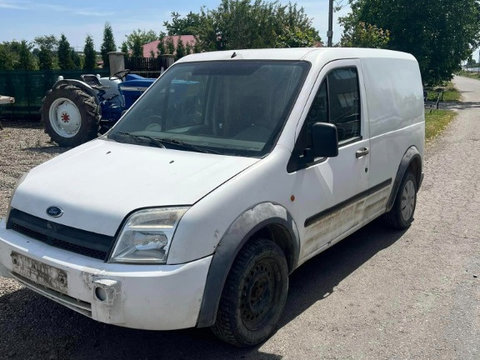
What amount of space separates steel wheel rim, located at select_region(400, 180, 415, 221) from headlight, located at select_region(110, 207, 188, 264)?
3616 millimetres

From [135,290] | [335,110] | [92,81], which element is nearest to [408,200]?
[335,110]

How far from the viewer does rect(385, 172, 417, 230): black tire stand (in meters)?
5.61

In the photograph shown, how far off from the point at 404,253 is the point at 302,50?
2.50m

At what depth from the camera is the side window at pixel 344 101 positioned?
4121 millimetres

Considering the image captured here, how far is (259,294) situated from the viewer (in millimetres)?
3383

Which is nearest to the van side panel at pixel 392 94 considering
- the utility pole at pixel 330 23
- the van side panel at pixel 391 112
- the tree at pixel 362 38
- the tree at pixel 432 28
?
the van side panel at pixel 391 112

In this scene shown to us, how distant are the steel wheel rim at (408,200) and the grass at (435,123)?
8761 mm

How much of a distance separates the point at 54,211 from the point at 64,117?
8.63 m

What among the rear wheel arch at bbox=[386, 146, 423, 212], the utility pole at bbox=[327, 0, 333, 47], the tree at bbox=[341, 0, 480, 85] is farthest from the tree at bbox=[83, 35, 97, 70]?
the rear wheel arch at bbox=[386, 146, 423, 212]

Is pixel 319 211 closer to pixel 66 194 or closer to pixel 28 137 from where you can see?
pixel 66 194

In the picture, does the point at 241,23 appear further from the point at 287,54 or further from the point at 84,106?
the point at 287,54

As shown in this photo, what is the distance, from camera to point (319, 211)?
3857 millimetres

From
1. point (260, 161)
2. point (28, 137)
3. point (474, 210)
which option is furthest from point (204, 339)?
point (28, 137)

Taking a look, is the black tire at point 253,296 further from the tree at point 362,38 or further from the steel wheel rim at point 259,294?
the tree at point 362,38
